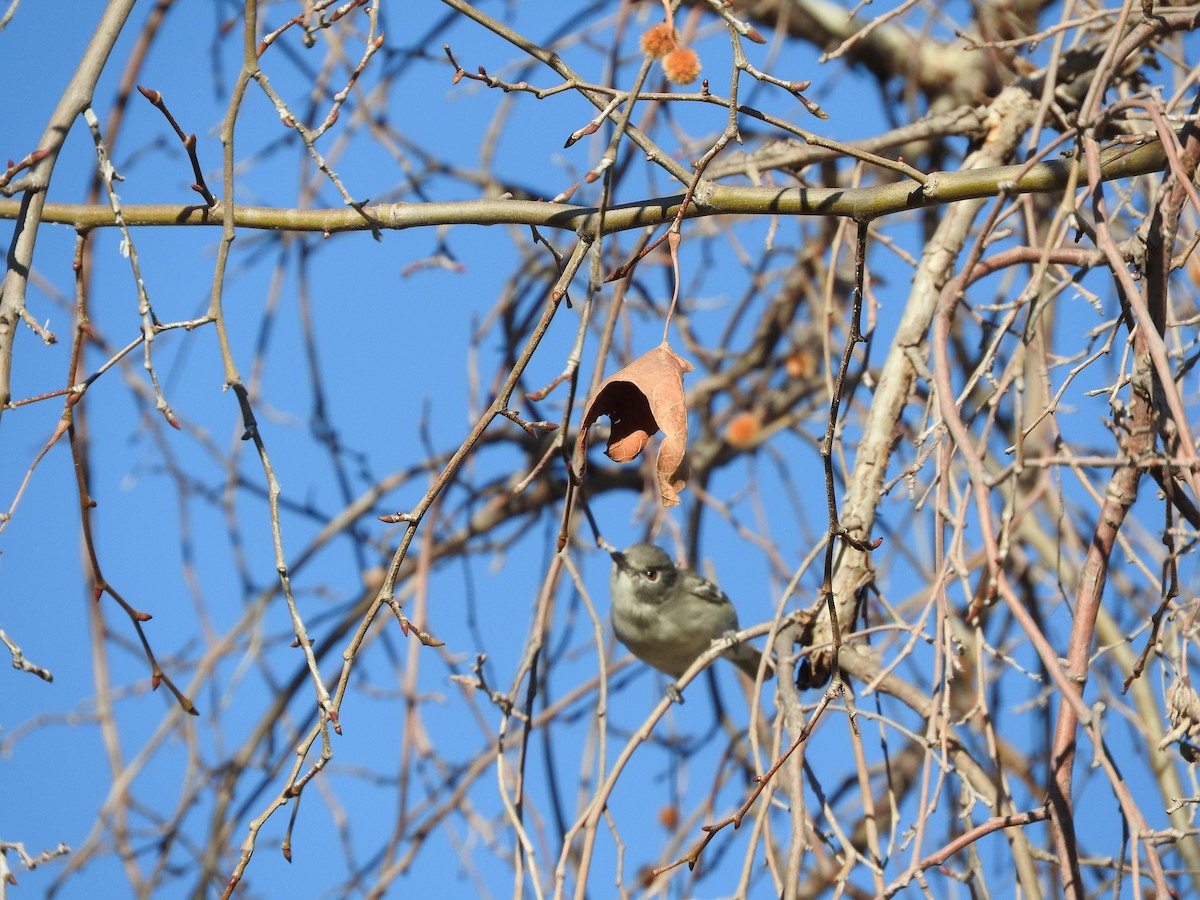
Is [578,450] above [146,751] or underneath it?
underneath

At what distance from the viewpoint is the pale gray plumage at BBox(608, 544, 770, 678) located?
4.39 metres

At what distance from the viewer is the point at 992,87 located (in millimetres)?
3852

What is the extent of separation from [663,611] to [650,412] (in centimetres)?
263

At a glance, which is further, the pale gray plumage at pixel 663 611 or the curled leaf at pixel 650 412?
the pale gray plumage at pixel 663 611

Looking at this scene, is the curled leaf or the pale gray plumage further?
the pale gray plumage

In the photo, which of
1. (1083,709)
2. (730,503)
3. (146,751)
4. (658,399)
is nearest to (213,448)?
(146,751)

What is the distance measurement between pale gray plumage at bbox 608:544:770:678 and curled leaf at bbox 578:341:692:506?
2.47 meters

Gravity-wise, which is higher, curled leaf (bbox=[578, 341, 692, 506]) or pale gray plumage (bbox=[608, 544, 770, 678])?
pale gray plumage (bbox=[608, 544, 770, 678])

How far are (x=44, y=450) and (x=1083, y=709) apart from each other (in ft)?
4.97

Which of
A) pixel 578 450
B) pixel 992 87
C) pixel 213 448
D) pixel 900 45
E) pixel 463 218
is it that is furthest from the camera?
pixel 213 448

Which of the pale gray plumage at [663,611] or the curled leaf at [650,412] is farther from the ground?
the pale gray plumage at [663,611]

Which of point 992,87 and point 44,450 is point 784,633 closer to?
point 44,450

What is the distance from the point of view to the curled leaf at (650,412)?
1.73 m

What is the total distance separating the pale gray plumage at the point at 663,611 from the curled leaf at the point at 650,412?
2.47m
